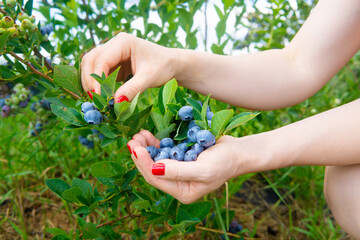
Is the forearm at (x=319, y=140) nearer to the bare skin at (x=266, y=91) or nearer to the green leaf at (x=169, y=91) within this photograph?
the bare skin at (x=266, y=91)

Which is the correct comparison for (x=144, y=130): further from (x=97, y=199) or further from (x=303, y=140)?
(x=303, y=140)

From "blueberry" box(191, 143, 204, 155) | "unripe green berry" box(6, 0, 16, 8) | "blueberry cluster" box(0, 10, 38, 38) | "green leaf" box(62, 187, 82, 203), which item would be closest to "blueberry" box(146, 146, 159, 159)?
"blueberry" box(191, 143, 204, 155)

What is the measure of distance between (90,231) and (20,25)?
0.71 m

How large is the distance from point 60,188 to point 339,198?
95 centimetres

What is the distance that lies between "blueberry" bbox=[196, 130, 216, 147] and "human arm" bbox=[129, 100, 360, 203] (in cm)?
3

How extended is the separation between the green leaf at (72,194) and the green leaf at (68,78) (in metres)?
0.28

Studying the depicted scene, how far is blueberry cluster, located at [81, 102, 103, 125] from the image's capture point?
788 mm

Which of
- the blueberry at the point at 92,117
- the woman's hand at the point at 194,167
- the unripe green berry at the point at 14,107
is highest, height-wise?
the blueberry at the point at 92,117

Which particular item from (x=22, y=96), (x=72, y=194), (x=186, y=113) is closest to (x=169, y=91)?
(x=186, y=113)

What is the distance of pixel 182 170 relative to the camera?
763 millimetres

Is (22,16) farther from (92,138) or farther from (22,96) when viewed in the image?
(92,138)

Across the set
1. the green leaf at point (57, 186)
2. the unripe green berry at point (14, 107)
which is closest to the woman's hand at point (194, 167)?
the green leaf at point (57, 186)

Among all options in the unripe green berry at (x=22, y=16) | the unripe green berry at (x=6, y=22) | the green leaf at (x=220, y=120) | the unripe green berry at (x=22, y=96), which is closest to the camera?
the green leaf at (x=220, y=120)

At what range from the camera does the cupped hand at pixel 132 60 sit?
0.97 meters
